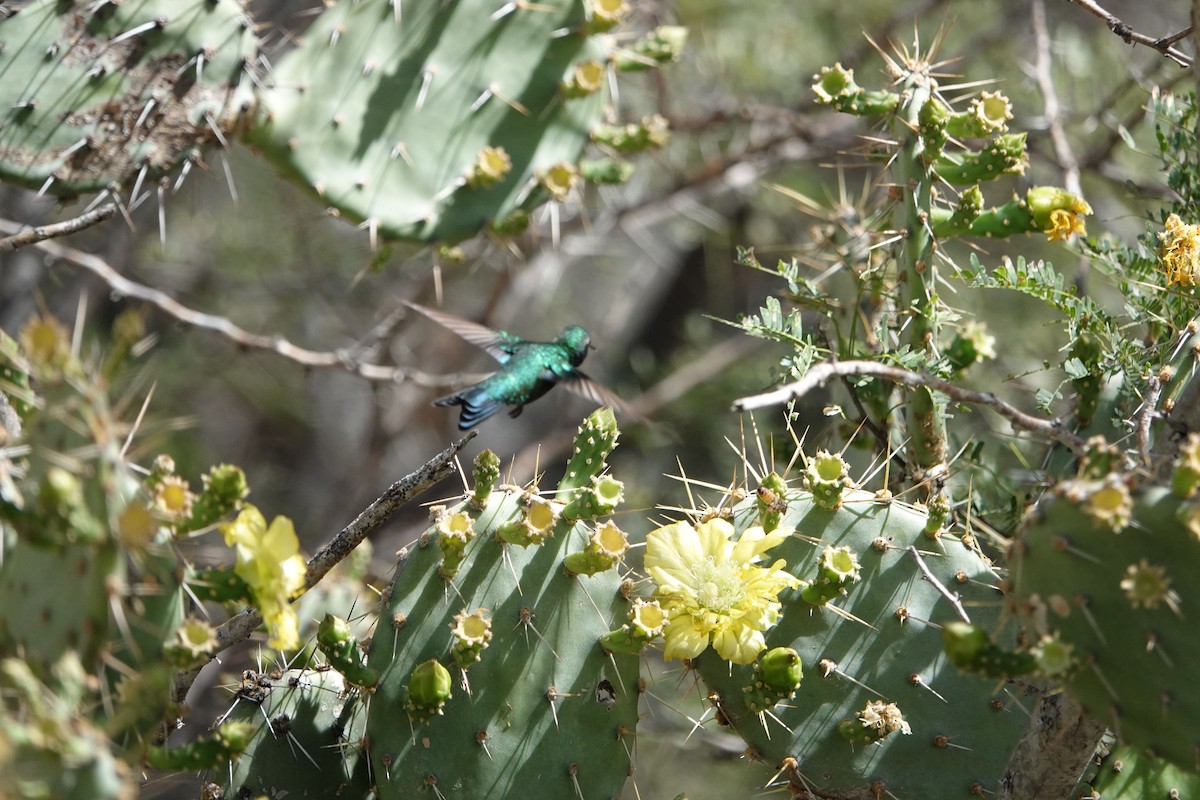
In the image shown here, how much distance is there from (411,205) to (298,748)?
1360 mm

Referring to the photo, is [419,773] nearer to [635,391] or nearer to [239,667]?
[239,667]

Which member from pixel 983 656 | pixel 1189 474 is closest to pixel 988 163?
pixel 1189 474

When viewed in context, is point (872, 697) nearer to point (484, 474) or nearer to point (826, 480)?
point (826, 480)

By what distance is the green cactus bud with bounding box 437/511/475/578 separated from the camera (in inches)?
61.5

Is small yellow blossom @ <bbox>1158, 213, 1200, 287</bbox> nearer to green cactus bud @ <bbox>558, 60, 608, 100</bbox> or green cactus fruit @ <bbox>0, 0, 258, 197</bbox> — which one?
green cactus bud @ <bbox>558, 60, 608, 100</bbox>

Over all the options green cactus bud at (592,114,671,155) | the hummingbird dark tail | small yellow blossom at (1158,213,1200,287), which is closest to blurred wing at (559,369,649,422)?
the hummingbird dark tail

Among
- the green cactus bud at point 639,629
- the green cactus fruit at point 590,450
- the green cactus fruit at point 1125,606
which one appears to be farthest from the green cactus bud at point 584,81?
the green cactus fruit at point 1125,606

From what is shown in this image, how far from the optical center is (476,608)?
160 cm

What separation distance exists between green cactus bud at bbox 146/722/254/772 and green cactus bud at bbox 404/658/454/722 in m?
0.27

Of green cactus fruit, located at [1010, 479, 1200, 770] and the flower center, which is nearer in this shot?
green cactus fruit, located at [1010, 479, 1200, 770]

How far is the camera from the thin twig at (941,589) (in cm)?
164

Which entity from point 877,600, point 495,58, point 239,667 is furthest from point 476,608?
point 239,667

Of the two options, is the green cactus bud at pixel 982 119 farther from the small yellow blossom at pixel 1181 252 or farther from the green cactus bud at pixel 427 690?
the green cactus bud at pixel 427 690

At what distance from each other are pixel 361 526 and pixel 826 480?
0.70 m
